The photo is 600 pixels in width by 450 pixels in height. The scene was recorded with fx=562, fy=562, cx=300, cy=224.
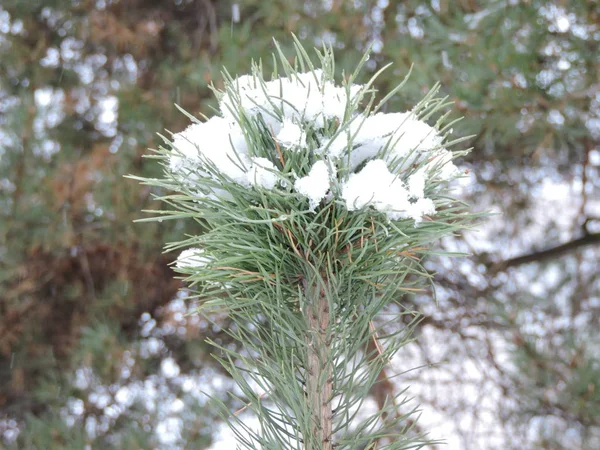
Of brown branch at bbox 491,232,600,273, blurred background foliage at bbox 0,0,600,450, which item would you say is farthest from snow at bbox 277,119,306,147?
brown branch at bbox 491,232,600,273

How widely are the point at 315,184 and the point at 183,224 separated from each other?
→ 100 cm

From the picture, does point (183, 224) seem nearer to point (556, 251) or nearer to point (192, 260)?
point (192, 260)

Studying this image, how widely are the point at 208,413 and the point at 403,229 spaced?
3.49 ft

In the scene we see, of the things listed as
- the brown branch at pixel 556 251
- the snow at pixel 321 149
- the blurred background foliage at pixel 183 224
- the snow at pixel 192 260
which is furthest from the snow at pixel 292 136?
the brown branch at pixel 556 251

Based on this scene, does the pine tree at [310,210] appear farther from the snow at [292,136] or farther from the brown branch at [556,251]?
the brown branch at [556,251]

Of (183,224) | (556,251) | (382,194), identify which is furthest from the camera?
(556,251)

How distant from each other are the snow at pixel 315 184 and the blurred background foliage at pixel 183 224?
2.50 ft

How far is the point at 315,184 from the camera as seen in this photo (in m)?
0.33

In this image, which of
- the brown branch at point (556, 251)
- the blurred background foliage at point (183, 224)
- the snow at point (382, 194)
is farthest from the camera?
the brown branch at point (556, 251)

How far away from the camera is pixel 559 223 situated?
2078 millimetres

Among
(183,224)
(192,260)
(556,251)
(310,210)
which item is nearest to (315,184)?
(310,210)

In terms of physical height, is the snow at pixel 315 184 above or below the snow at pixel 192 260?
above

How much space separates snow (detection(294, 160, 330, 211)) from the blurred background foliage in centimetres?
76

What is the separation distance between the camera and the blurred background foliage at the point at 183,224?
1192 millimetres
